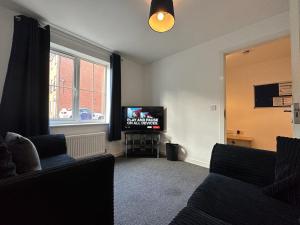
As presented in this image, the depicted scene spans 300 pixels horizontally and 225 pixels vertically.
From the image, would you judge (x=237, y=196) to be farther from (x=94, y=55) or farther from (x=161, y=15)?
(x=94, y=55)

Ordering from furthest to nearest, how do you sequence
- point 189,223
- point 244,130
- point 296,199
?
point 244,130, point 296,199, point 189,223

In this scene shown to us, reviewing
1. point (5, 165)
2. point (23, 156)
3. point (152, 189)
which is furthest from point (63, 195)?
point (152, 189)

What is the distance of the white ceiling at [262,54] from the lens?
303 cm

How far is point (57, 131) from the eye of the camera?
262cm

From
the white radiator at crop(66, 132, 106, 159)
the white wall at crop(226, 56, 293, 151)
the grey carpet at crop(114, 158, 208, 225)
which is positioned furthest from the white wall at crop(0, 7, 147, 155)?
the white wall at crop(226, 56, 293, 151)

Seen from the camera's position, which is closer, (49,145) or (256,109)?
(49,145)

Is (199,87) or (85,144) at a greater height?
(199,87)

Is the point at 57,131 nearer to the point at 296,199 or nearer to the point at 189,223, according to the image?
the point at 189,223

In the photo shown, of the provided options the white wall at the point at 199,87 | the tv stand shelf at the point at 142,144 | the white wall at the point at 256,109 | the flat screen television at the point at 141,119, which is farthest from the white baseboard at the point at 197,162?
the white wall at the point at 256,109

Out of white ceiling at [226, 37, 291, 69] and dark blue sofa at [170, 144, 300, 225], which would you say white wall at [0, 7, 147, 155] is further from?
dark blue sofa at [170, 144, 300, 225]

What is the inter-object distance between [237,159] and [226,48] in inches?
83.4

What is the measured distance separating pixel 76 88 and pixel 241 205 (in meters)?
3.14

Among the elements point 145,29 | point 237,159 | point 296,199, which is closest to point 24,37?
point 145,29

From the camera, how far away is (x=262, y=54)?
3455 millimetres
